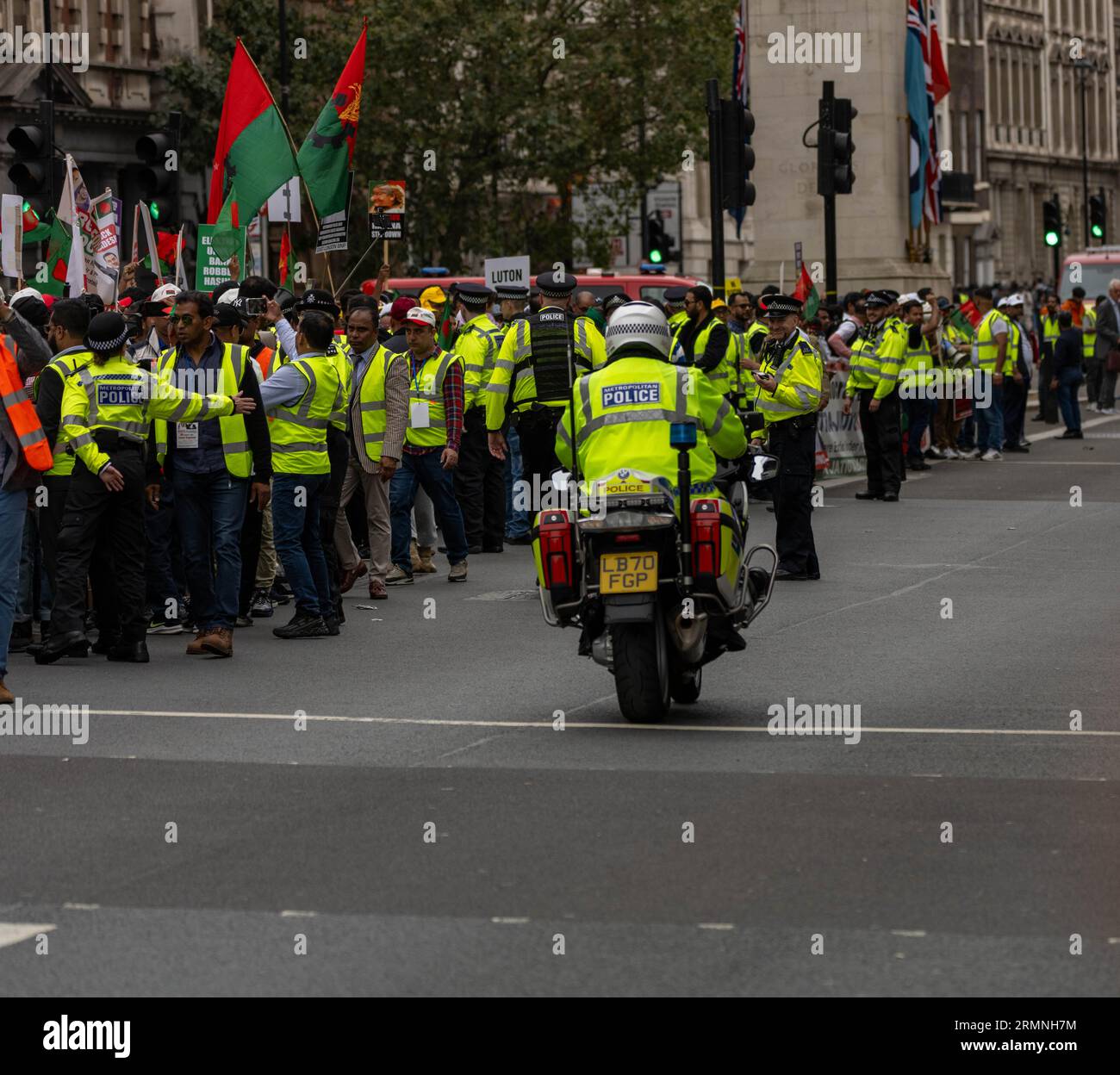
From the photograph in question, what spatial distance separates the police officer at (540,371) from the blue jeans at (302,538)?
364cm

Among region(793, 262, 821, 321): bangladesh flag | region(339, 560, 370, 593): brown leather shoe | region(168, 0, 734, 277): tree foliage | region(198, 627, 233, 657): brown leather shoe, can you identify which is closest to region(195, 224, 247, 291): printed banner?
region(339, 560, 370, 593): brown leather shoe

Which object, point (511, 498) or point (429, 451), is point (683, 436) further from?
point (511, 498)

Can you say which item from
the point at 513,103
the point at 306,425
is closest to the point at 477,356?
the point at 306,425

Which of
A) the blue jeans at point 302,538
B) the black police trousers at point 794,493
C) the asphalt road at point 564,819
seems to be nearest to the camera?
the asphalt road at point 564,819

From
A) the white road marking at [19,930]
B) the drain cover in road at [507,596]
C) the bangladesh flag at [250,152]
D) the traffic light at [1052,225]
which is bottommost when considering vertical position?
the white road marking at [19,930]

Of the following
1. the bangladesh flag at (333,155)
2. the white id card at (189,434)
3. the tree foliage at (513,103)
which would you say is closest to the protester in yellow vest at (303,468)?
the white id card at (189,434)

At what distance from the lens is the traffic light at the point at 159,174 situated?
22.9 metres

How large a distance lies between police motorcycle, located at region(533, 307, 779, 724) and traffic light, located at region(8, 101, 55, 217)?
42.4 ft

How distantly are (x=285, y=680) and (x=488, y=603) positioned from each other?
139 inches

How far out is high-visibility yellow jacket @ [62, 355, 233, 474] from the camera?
13.2m

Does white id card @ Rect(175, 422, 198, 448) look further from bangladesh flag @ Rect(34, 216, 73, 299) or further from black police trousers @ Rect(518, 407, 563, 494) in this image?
bangladesh flag @ Rect(34, 216, 73, 299)

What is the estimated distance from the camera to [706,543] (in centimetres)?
1066

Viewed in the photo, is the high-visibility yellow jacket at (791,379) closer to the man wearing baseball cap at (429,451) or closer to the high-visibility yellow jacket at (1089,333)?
the man wearing baseball cap at (429,451)

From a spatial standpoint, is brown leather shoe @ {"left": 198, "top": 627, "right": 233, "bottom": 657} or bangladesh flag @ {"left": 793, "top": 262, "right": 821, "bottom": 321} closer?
brown leather shoe @ {"left": 198, "top": 627, "right": 233, "bottom": 657}
